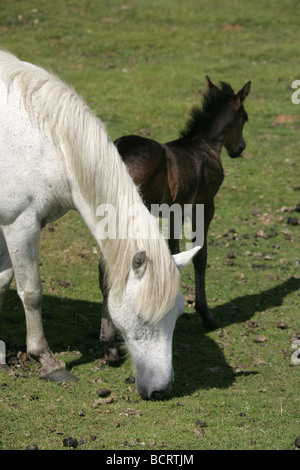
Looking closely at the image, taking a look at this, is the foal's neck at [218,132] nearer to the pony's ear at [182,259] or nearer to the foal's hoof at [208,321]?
the foal's hoof at [208,321]

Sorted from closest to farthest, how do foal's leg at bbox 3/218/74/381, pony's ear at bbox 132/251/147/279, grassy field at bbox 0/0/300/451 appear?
1. pony's ear at bbox 132/251/147/279
2. grassy field at bbox 0/0/300/451
3. foal's leg at bbox 3/218/74/381

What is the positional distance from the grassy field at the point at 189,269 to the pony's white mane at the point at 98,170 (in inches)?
41.6

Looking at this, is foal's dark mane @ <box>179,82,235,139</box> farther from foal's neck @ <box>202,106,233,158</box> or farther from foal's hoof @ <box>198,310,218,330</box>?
foal's hoof @ <box>198,310,218,330</box>

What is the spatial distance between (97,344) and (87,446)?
2165 mm

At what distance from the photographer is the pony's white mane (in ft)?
15.7

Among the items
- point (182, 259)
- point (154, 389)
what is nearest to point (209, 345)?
point (154, 389)

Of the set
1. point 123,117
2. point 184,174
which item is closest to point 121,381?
point 184,174

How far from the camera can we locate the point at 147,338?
491cm

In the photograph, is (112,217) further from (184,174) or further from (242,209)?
(242,209)

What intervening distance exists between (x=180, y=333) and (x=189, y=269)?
6.14ft

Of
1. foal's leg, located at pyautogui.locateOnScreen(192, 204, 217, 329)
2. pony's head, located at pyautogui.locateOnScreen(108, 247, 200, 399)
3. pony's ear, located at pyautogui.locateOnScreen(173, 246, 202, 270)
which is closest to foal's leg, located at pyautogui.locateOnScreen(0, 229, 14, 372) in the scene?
pony's head, located at pyautogui.locateOnScreen(108, 247, 200, 399)

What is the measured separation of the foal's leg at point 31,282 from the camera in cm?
532

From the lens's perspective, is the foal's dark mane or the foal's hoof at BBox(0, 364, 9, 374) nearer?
the foal's hoof at BBox(0, 364, 9, 374)

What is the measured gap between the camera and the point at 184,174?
6.66 metres
